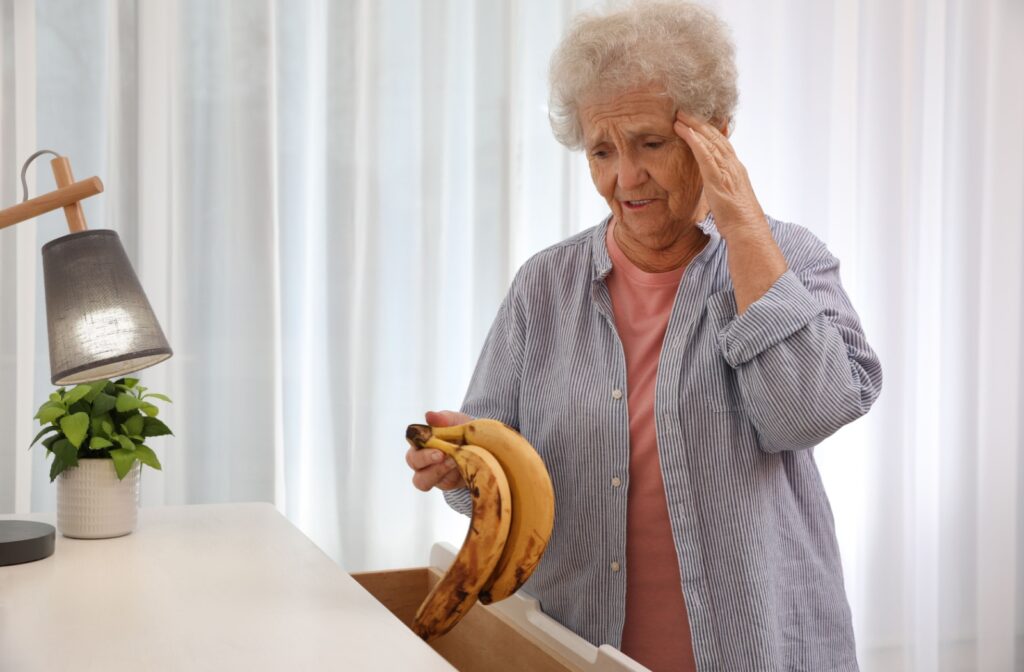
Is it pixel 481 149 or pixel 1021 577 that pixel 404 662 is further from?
pixel 1021 577

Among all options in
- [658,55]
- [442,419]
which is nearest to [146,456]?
[442,419]

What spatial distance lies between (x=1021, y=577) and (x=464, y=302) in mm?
2244

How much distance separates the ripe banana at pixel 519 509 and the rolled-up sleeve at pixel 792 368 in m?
0.32

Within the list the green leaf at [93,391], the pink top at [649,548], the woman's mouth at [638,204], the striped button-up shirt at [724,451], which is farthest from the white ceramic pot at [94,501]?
the woman's mouth at [638,204]

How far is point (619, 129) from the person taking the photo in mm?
1489

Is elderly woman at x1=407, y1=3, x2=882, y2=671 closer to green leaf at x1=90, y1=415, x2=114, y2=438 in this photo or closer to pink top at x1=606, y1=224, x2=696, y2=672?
pink top at x1=606, y1=224, x2=696, y2=672

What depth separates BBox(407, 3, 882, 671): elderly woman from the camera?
1.37 metres

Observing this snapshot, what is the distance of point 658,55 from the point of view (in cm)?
146

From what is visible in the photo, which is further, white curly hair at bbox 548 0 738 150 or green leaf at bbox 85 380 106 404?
green leaf at bbox 85 380 106 404

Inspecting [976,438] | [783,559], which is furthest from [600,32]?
[976,438]

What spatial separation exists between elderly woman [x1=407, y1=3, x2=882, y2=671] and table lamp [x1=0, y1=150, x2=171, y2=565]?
1.30 feet

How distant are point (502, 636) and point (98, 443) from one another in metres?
0.70

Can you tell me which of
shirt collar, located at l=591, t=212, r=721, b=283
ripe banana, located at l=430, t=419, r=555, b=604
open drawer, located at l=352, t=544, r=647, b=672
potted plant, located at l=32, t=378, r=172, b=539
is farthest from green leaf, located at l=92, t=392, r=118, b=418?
shirt collar, located at l=591, t=212, r=721, b=283

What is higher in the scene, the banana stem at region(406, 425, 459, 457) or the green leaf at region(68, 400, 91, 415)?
the green leaf at region(68, 400, 91, 415)
